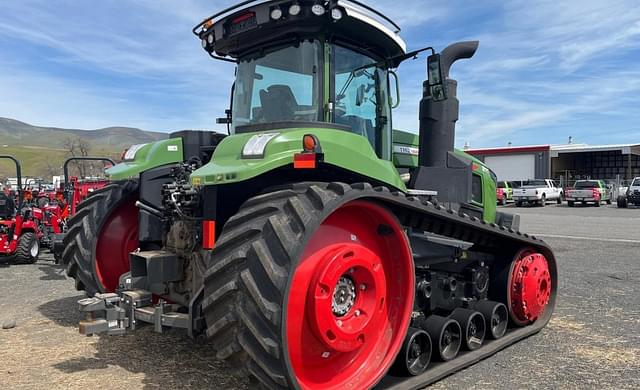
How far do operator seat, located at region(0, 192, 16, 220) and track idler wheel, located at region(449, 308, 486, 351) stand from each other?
10436 mm

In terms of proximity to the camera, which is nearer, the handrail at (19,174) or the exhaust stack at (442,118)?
the exhaust stack at (442,118)

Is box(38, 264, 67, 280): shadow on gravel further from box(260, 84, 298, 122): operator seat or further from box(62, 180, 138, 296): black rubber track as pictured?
box(260, 84, 298, 122): operator seat

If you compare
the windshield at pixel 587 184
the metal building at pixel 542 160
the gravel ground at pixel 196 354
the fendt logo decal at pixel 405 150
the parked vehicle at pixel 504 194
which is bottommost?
the gravel ground at pixel 196 354

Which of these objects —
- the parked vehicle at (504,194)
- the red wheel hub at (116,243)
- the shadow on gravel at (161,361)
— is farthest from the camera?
the parked vehicle at (504,194)

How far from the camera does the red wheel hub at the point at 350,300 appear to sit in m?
3.64

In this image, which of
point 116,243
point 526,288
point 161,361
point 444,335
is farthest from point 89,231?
point 526,288

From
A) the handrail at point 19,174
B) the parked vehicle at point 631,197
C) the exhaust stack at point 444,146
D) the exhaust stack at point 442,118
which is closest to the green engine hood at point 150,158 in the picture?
the exhaust stack at point 444,146

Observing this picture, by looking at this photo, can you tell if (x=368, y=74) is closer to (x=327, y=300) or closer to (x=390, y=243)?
(x=390, y=243)

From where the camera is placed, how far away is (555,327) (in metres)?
6.21

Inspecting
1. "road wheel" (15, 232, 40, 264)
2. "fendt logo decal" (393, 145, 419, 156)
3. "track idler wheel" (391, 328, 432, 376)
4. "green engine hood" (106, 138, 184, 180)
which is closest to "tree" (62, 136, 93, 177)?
"road wheel" (15, 232, 40, 264)

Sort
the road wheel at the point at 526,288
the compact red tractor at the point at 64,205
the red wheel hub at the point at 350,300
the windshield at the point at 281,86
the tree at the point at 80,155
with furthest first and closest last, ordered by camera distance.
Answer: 1. the tree at the point at 80,155
2. the compact red tractor at the point at 64,205
3. the road wheel at the point at 526,288
4. the windshield at the point at 281,86
5. the red wheel hub at the point at 350,300

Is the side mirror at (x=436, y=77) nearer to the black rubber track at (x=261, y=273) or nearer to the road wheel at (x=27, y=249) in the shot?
the black rubber track at (x=261, y=273)

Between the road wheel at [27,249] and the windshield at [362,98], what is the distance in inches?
365

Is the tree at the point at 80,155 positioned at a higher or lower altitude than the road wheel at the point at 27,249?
higher
